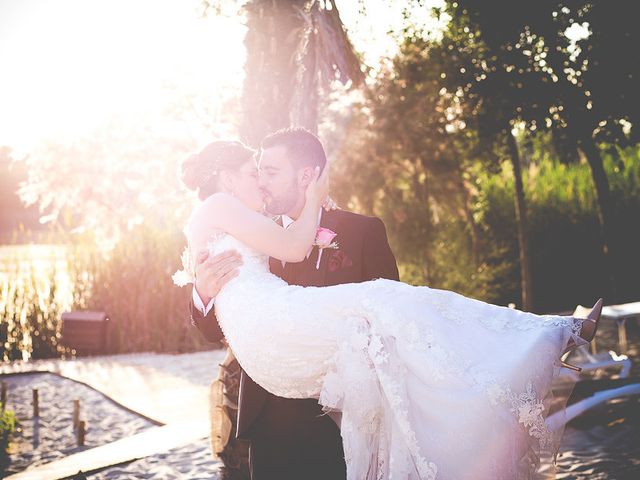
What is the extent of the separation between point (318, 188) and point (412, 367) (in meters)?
1.13

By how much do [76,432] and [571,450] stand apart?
5508 mm

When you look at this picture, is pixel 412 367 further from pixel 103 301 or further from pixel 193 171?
pixel 103 301

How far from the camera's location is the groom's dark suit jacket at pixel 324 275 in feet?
11.6

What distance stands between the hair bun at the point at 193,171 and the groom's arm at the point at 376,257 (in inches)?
37.5

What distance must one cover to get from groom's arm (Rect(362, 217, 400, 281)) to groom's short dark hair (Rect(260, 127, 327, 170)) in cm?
44

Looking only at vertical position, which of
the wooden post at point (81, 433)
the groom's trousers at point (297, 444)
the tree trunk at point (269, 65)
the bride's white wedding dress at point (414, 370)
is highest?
the tree trunk at point (269, 65)

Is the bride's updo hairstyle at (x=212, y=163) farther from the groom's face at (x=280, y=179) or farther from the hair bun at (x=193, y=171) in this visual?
the groom's face at (x=280, y=179)

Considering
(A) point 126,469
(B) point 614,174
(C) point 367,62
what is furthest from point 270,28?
(B) point 614,174

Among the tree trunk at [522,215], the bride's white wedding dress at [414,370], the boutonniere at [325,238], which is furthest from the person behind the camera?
the tree trunk at [522,215]

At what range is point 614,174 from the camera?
702 inches

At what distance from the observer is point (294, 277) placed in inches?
146

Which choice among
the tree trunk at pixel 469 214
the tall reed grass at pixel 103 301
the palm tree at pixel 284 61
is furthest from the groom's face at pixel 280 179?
the tree trunk at pixel 469 214

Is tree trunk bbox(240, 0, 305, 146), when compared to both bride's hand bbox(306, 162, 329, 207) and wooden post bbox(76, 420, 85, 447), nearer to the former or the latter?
bride's hand bbox(306, 162, 329, 207)

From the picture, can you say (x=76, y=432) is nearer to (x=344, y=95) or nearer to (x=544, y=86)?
(x=544, y=86)
